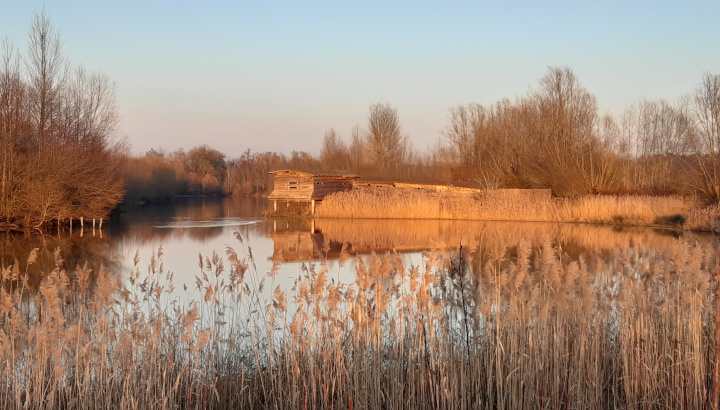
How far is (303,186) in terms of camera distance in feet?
102

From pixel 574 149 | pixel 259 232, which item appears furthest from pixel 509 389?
pixel 574 149

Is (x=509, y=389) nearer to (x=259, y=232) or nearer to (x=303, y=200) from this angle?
(x=259, y=232)

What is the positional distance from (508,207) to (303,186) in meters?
10.6

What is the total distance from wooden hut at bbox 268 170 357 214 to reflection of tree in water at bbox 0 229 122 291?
1123 cm

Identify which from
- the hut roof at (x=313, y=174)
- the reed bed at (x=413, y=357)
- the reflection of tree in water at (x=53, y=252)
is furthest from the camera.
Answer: the hut roof at (x=313, y=174)

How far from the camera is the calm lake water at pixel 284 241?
12.7 meters

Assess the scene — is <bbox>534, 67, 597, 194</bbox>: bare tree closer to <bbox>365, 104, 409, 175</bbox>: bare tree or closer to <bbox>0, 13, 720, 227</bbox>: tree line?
<bbox>0, 13, 720, 227</bbox>: tree line

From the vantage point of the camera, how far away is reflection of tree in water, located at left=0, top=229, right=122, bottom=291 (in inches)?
480

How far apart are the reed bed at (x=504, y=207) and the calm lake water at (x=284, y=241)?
3.79 feet

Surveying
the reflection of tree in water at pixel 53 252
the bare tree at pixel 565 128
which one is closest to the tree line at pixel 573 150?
the bare tree at pixel 565 128

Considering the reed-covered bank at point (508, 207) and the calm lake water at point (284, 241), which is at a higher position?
the reed-covered bank at point (508, 207)

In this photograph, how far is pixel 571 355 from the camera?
171 inches

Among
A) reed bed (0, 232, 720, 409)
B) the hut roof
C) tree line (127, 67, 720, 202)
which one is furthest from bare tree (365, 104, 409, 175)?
reed bed (0, 232, 720, 409)

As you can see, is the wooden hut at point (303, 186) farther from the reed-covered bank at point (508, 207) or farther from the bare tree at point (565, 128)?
the bare tree at point (565, 128)
